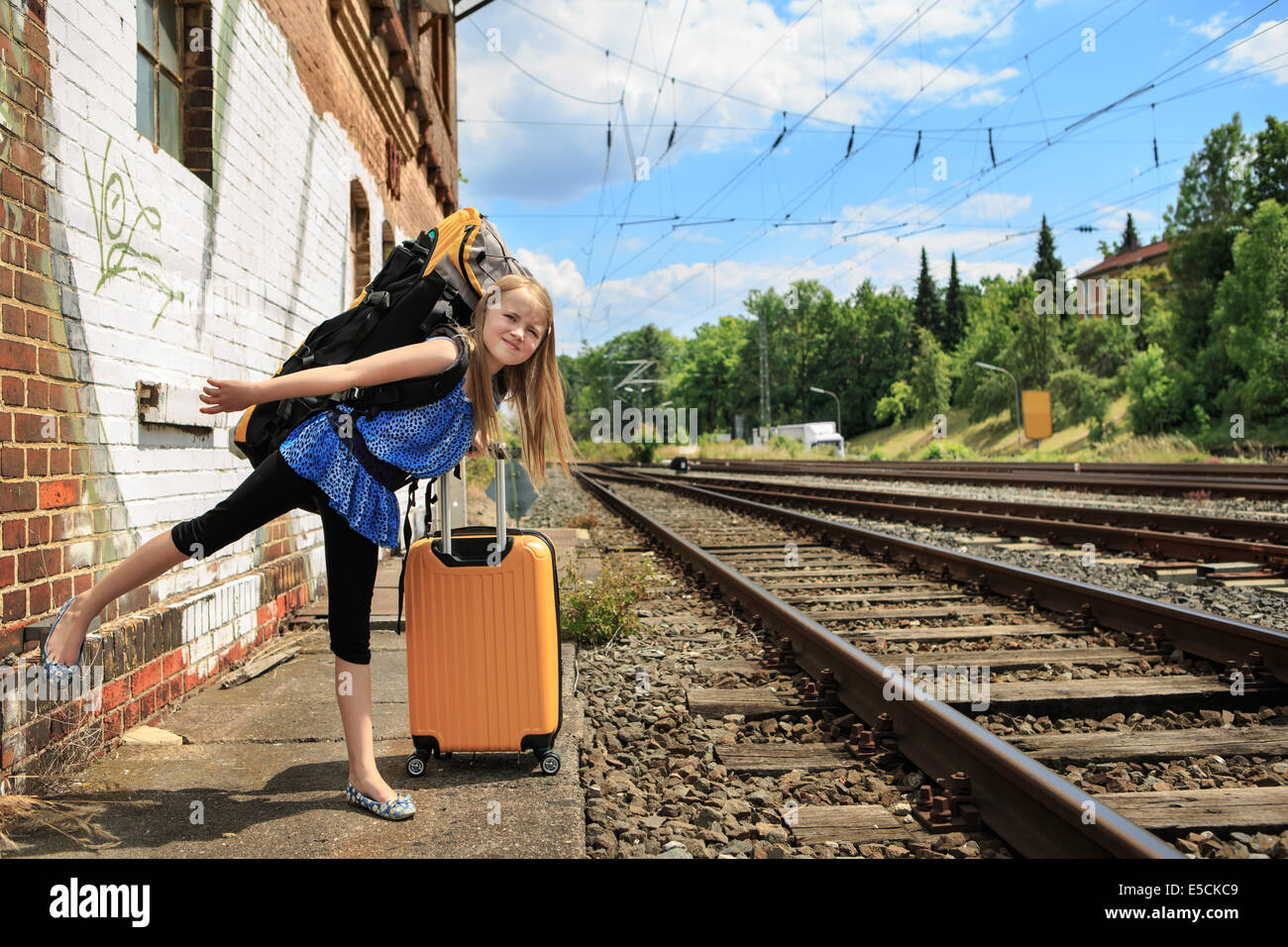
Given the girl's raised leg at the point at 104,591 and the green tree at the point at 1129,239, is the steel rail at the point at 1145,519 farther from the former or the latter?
the green tree at the point at 1129,239

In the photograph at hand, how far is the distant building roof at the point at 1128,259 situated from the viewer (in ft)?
301

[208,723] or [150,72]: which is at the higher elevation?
[150,72]

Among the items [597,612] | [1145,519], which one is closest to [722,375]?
[1145,519]

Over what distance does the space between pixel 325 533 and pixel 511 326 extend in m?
0.81

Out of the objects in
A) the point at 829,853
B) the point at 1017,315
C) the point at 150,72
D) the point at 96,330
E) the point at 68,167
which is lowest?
the point at 829,853

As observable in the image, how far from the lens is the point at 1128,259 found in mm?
95500

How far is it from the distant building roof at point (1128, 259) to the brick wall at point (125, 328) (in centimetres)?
10012

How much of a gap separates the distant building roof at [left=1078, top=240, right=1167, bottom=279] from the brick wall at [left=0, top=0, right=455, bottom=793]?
100124mm

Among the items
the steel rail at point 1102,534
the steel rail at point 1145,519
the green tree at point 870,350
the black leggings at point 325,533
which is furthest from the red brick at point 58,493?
the green tree at point 870,350

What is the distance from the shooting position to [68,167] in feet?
9.94

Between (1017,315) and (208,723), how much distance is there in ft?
233
